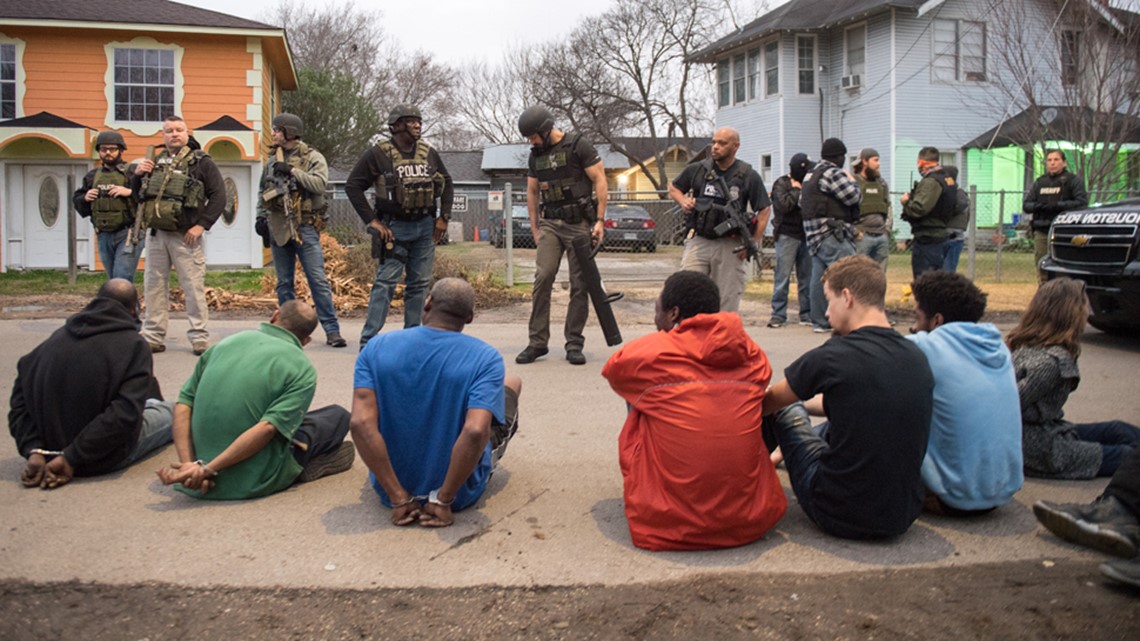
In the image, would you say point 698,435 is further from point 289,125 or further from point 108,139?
point 108,139

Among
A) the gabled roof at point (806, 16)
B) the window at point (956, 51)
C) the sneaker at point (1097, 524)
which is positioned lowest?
the sneaker at point (1097, 524)

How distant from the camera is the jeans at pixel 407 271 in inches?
348

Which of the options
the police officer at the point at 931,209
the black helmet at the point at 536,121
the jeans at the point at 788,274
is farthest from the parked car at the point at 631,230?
the black helmet at the point at 536,121

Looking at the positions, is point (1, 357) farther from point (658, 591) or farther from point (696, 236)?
point (658, 591)

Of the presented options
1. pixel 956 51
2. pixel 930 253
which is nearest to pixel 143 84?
pixel 930 253

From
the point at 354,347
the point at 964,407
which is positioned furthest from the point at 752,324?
the point at 964,407

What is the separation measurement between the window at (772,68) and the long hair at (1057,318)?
29157mm

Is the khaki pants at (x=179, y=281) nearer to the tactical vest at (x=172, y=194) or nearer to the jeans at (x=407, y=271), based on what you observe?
the tactical vest at (x=172, y=194)

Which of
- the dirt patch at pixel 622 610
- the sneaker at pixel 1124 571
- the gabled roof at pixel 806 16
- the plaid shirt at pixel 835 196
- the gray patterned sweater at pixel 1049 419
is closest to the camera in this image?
the dirt patch at pixel 622 610

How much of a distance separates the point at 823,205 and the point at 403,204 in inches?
171

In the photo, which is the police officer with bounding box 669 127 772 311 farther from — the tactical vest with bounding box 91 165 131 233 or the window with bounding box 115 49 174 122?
the window with bounding box 115 49 174 122

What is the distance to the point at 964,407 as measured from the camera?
453 centimetres

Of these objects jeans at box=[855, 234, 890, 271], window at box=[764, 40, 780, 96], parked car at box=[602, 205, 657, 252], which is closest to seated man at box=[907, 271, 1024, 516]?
jeans at box=[855, 234, 890, 271]

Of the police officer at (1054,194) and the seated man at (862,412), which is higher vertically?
the police officer at (1054,194)
